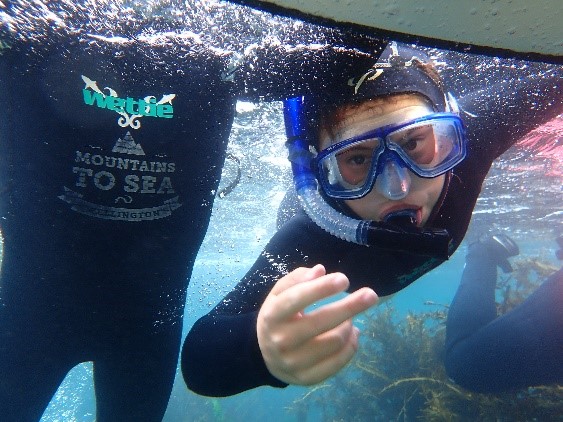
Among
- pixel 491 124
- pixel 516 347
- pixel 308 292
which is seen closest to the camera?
pixel 308 292

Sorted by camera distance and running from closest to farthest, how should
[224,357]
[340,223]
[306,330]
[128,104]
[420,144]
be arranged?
[306,330], [224,357], [128,104], [340,223], [420,144]

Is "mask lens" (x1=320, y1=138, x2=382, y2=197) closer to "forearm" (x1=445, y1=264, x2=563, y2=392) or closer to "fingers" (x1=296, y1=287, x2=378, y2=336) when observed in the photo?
"fingers" (x1=296, y1=287, x2=378, y2=336)

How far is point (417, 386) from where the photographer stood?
1226cm

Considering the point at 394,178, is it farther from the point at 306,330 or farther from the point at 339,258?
the point at 306,330

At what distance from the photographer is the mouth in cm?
321

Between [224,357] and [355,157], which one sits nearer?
[224,357]

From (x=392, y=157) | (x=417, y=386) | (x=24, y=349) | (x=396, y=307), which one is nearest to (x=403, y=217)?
(x=392, y=157)

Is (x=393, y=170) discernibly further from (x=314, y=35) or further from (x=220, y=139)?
(x=220, y=139)

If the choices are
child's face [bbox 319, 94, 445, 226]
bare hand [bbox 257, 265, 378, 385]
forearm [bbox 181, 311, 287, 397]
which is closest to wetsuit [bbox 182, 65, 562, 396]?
forearm [bbox 181, 311, 287, 397]

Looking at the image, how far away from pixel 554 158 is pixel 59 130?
12.0 m

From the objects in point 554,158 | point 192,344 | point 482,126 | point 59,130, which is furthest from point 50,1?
point 554,158

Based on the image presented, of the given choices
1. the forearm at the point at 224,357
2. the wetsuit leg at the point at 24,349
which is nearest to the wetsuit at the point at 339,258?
the forearm at the point at 224,357

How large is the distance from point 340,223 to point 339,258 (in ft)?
2.60

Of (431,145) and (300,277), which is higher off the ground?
(431,145)
